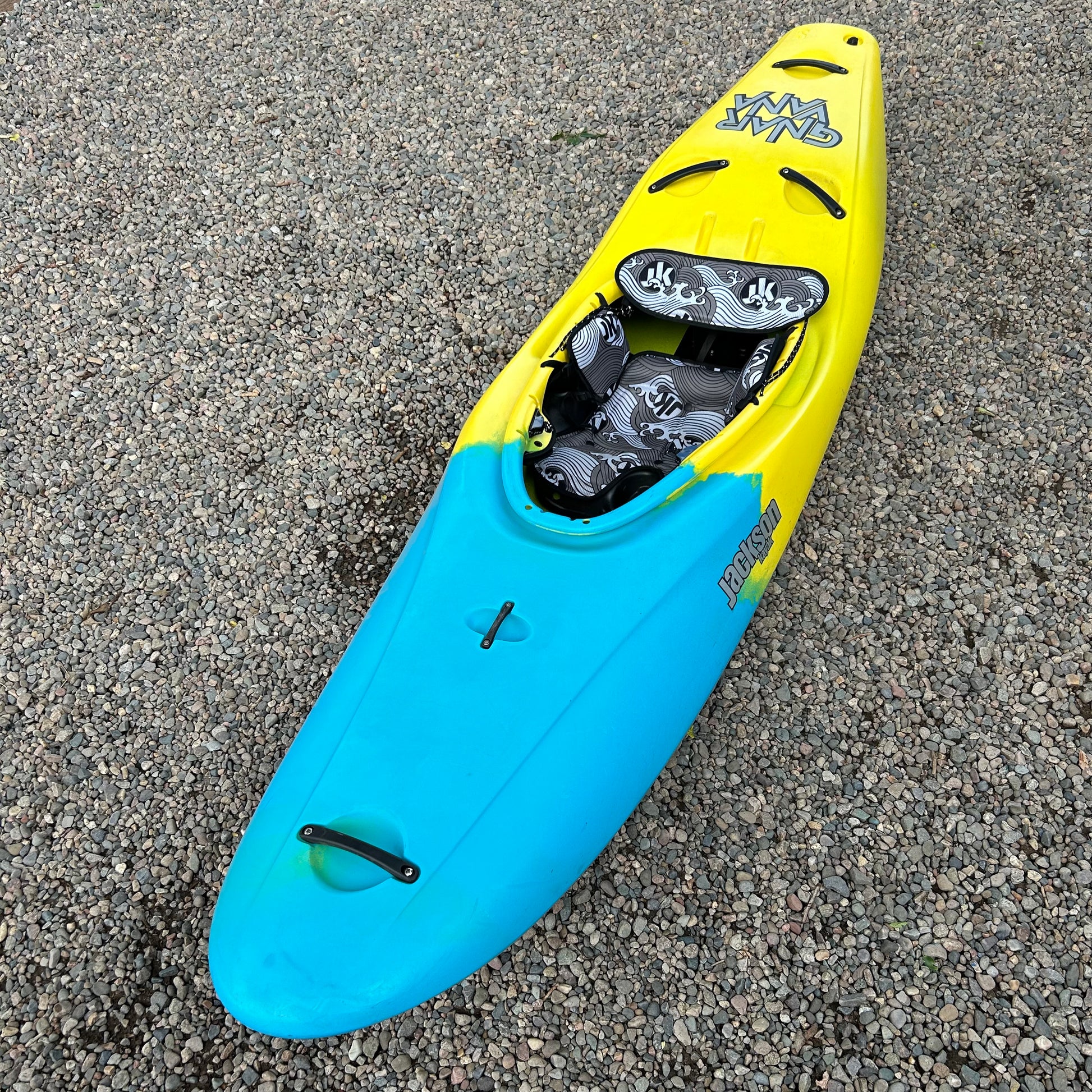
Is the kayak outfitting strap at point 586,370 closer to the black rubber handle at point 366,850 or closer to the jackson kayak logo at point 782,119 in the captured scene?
the jackson kayak logo at point 782,119

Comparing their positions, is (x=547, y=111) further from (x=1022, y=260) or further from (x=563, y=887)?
(x=563, y=887)

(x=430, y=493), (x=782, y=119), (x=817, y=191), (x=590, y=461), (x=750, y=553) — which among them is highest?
(x=782, y=119)

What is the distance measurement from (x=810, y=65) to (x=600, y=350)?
225 centimetres

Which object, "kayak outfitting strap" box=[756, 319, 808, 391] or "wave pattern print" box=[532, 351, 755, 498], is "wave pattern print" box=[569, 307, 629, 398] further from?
"kayak outfitting strap" box=[756, 319, 808, 391]

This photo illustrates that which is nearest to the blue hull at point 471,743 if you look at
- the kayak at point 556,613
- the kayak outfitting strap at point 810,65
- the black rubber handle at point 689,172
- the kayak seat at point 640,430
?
the kayak at point 556,613

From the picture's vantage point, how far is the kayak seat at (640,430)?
9.46 feet

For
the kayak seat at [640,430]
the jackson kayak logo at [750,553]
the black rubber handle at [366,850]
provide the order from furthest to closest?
the kayak seat at [640,430], the jackson kayak logo at [750,553], the black rubber handle at [366,850]

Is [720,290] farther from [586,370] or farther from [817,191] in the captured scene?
[817,191]

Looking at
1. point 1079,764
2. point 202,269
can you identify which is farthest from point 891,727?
point 202,269

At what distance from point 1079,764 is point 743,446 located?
5.26 ft

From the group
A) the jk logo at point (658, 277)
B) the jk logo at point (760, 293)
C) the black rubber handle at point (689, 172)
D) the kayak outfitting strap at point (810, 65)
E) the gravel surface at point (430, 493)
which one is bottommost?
the gravel surface at point (430, 493)

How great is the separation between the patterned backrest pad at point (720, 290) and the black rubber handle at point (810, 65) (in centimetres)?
162

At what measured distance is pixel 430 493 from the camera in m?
3.60

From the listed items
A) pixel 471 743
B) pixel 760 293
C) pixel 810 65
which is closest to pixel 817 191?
pixel 760 293
